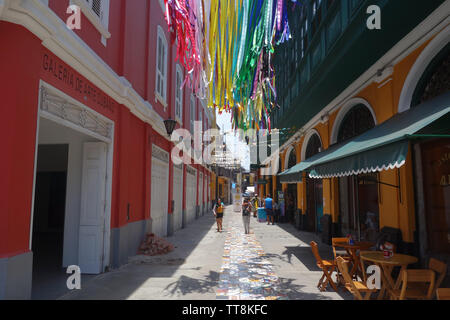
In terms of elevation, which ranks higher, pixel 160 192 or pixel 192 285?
pixel 160 192

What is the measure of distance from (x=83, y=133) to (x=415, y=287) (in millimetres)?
6817

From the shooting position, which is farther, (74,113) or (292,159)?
(292,159)

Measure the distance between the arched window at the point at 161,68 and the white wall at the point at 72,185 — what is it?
4244 mm

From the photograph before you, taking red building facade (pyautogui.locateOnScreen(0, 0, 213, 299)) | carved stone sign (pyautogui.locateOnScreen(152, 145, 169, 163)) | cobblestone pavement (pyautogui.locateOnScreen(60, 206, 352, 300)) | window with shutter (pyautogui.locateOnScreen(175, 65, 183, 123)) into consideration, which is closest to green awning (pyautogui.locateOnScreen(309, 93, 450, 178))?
cobblestone pavement (pyautogui.locateOnScreen(60, 206, 352, 300))

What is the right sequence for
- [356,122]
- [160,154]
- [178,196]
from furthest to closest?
1. [178,196]
2. [160,154]
3. [356,122]

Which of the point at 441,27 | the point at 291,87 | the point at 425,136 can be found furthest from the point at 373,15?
the point at 291,87

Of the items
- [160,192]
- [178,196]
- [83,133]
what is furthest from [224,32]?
[178,196]

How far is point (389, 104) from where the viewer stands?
7.08m

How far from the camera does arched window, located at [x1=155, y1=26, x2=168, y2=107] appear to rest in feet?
36.9

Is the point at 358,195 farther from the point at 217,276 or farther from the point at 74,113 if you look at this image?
the point at 74,113

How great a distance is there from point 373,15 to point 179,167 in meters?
11.2

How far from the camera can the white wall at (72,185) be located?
7.11 metres

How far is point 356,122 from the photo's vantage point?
9250 millimetres

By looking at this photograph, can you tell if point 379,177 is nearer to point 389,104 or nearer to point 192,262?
point 389,104
